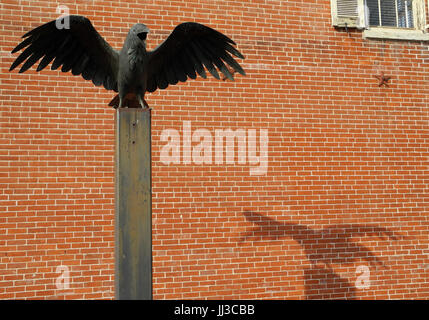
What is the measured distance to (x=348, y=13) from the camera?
20.3 feet

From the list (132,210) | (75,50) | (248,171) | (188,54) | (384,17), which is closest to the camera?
(132,210)

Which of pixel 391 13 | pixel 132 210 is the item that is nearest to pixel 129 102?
pixel 132 210

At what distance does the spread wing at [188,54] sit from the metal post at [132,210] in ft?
1.73

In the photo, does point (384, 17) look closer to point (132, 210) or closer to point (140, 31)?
point (140, 31)

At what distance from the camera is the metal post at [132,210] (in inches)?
130

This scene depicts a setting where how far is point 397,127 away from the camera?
6.14 m

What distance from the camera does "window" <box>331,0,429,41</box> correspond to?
6156 millimetres

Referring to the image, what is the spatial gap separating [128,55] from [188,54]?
57 cm

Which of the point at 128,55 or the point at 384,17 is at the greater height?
the point at 384,17

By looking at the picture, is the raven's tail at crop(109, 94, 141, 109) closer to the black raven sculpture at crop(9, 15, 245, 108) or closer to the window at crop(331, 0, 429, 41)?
the black raven sculpture at crop(9, 15, 245, 108)

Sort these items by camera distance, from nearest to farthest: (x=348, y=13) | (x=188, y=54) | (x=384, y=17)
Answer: (x=188, y=54)
(x=348, y=13)
(x=384, y=17)

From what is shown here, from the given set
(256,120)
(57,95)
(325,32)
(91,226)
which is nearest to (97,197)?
(91,226)

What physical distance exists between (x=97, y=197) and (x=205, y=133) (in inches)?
59.4

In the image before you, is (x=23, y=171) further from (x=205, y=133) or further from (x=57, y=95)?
(x=205, y=133)
